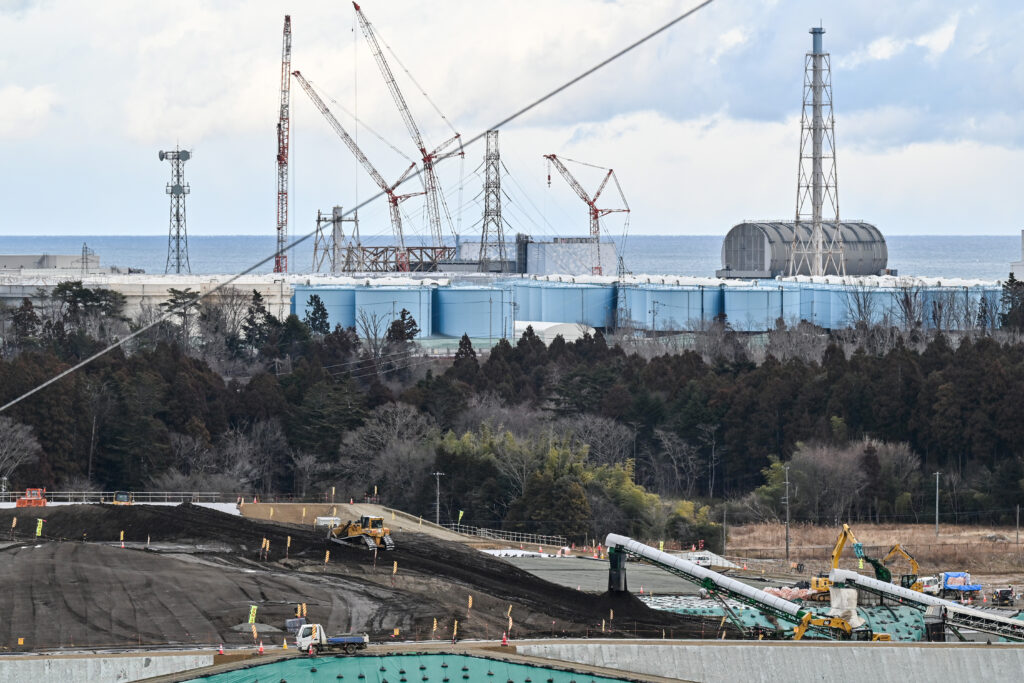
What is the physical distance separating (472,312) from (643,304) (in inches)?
542

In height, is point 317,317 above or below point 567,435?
above

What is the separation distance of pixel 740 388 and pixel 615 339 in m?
31.3

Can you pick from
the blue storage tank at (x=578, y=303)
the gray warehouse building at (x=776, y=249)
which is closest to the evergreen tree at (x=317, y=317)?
the blue storage tank at (x=578, y=303)

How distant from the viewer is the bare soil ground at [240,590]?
4319cm

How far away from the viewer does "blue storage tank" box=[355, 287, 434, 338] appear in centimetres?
11806

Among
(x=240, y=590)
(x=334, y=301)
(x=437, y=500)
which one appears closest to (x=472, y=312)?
(x=334, y=301)

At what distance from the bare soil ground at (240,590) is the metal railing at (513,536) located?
10.1 metres

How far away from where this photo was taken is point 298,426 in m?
79.6

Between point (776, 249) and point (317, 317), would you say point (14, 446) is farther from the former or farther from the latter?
point (776, 249)

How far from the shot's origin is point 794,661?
3512cm

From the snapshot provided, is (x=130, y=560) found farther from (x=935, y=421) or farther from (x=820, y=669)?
(x=935, y=421)

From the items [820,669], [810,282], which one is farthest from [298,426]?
[810,282]

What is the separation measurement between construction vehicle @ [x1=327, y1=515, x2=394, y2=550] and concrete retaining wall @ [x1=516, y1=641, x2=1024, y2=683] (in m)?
21.3

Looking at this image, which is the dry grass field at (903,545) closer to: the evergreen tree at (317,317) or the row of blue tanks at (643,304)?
the evergreen tree at (317,317)
